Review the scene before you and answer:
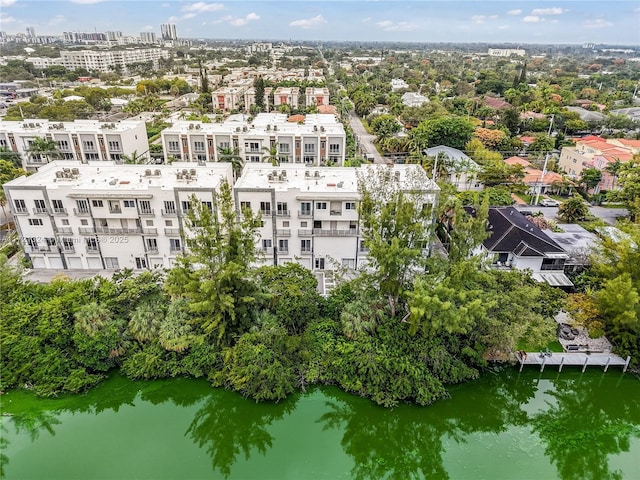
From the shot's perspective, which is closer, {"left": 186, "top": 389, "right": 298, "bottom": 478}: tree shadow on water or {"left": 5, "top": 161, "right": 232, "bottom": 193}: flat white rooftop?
{"left": 186, "top": 389, "right": 298, "bottom": 478}: tree shadow on water

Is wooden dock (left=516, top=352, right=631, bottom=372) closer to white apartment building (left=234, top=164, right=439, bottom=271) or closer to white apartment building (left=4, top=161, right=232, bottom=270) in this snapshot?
white apartment building (left=234, top=164, right=439, bottom=271)

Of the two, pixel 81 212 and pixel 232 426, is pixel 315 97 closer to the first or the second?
pixel 81 212

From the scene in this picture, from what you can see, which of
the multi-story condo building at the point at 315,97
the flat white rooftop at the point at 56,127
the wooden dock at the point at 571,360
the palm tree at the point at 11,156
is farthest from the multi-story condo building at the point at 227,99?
the wooden dock at the point at 571,360

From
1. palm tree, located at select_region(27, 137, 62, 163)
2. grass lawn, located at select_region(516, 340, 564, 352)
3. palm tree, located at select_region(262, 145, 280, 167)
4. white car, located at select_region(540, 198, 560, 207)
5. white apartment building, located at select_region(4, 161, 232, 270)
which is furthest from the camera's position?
palm tree, located at select_region(27, 137, 62, 163)

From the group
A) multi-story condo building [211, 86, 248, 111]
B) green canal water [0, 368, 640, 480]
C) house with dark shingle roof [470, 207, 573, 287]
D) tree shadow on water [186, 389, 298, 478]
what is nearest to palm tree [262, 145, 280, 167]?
house with dark shingle roof [470, 207, 573, 287]

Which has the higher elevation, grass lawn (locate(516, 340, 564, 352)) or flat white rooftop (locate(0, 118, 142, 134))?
flat white rooftop (locate(0, 118, 142, 134))

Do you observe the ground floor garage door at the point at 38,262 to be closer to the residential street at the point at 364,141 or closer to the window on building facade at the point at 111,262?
the window on building facade at the point at 111,262

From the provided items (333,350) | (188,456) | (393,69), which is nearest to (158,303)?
(188,456)
